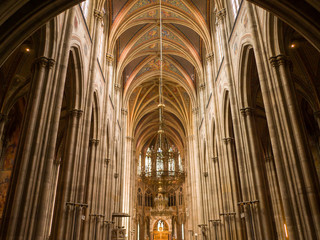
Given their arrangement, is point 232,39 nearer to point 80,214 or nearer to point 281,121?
point 281,121

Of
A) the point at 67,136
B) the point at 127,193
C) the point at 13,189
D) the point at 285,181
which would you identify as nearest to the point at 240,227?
the point at 285,181

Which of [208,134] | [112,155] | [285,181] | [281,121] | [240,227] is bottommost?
[240,227]

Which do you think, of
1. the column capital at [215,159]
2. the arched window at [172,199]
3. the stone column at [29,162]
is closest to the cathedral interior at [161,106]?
the stone column at [29,162]

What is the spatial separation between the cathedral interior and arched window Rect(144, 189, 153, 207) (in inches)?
437

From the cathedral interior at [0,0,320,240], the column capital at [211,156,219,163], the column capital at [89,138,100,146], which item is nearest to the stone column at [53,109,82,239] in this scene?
the cathedral interior at [0,0,320,240]

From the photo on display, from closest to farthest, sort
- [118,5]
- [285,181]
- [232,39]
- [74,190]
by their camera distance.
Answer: [285,181], [74,190], [232,39], [118,5]

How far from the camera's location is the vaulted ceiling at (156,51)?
19047 millimetres

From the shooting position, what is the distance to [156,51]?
976 inches

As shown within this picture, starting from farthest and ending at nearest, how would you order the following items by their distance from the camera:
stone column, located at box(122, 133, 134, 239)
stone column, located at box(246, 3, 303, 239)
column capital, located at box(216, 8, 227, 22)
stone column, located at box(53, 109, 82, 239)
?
stone column, located at box(122, 133, 134, 239) → column capital, located at box(216, 8, 227, 22) → stone column, located at box(53, 109, 82, 239) → stone column, located at box(246, 3, 303, 239)

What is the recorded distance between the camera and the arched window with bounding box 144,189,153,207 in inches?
1558

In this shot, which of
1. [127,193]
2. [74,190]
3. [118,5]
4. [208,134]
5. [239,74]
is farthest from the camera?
[127,193]

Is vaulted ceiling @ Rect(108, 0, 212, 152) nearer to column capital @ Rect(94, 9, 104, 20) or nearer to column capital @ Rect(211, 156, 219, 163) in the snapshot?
column capital @ Rect(94, 9, 104, 20)

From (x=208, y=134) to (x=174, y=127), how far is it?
54.8ft

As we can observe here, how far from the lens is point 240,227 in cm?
1280
